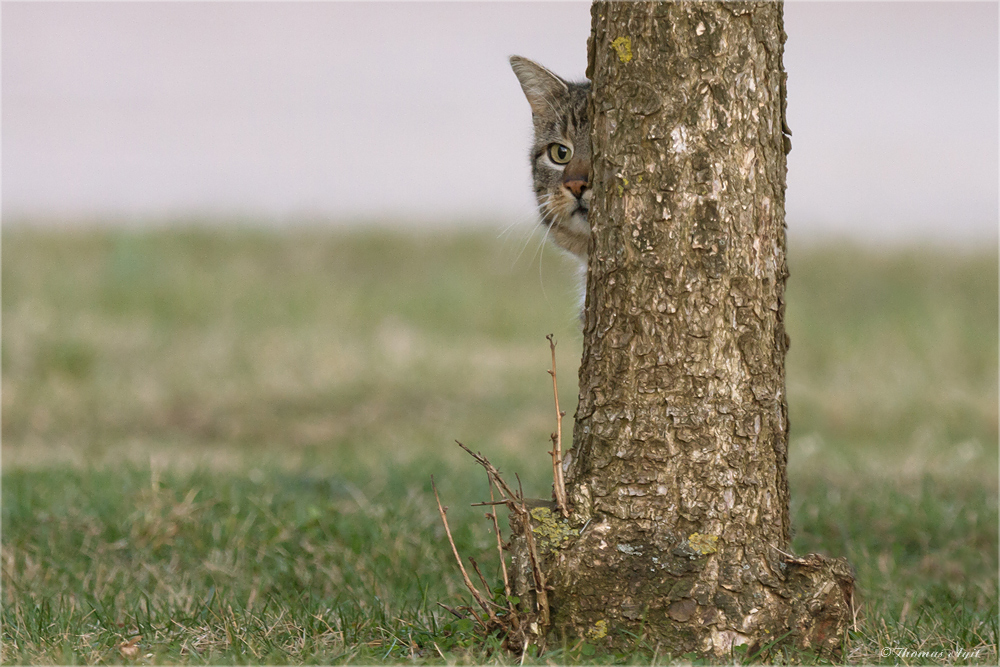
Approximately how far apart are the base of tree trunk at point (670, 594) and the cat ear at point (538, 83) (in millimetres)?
2040

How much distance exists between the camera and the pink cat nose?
11.4ft

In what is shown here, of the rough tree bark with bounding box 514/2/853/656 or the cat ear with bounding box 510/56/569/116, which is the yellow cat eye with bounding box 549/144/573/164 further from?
the rough tree bark with bounding box 514/2/853/656

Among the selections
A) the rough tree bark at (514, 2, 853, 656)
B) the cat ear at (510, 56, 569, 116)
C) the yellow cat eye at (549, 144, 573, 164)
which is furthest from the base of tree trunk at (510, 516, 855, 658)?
the cat ear at (510, 56, 569, 116)

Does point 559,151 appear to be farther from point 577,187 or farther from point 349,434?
point 349,434

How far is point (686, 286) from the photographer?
94.5 inches

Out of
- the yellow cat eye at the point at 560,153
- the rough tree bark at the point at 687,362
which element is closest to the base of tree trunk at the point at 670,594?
the rough tree bark at the point at 687,362

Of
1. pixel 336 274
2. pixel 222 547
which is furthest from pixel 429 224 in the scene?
pixel 222 547

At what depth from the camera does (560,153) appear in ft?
12.6

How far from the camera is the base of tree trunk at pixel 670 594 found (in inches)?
93.4

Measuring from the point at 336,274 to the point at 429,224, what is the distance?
201cm

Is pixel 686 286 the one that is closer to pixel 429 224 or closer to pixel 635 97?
pixel 635 97

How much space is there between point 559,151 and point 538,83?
0.31 metres

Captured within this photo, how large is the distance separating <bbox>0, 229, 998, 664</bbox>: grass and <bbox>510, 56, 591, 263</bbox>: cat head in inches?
10.4

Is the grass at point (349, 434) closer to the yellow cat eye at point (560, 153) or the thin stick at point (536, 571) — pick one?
the thin stick at point (536, 571)
